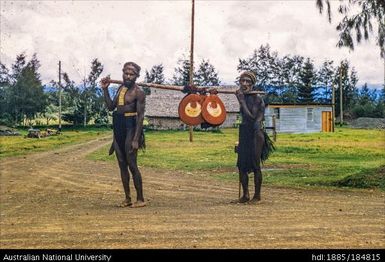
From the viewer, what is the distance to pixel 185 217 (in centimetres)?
836

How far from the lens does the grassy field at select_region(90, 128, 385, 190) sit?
511 inches

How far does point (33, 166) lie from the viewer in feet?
56.9

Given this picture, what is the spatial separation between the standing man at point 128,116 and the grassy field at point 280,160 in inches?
90.5

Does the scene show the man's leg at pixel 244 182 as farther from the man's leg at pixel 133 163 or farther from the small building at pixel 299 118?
the small building at pixel 299 118

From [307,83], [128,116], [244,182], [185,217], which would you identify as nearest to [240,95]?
[244,182]

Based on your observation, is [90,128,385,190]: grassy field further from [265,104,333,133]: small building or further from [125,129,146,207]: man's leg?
[125,129,146,207]: man's leg

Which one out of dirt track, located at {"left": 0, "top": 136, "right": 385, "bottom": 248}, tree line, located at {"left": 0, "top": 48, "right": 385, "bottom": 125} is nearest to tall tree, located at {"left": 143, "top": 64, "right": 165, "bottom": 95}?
tree line, located at {"left": 0, "top": 48, "right": 385, "bottom": 125}

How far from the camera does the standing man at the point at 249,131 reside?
8078mm

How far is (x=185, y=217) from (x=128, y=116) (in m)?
1.76

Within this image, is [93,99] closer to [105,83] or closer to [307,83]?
[105,83]

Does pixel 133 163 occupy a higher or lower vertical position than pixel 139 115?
lower

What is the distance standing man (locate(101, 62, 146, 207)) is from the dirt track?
2.87ft
